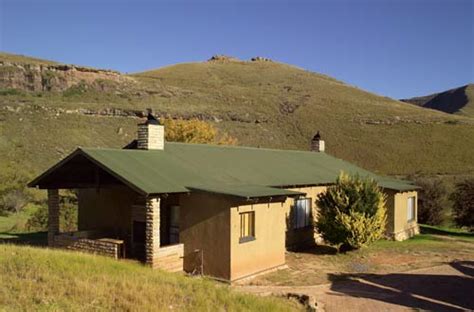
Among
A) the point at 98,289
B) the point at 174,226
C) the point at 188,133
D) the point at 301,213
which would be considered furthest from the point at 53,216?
the point at 188,133

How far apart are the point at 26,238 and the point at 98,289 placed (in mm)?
12639

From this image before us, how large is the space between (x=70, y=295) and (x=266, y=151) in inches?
634

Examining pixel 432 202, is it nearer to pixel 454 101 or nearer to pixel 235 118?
pixel 235 118

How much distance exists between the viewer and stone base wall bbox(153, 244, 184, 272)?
1506 cm

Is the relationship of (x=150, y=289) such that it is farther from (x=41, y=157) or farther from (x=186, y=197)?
(x=41, y=157)

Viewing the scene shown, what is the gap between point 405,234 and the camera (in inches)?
1047

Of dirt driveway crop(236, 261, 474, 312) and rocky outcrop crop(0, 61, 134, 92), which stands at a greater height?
rocky outcrop crop(0, 61, 134, 92)

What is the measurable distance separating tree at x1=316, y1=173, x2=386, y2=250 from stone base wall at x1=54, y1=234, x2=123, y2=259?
8.58 metres

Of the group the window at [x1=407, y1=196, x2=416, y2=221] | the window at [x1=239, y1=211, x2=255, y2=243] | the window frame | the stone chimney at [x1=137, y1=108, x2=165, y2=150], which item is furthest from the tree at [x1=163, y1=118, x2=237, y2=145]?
the window at [x1=239, y1=211, x2=255, y2=243]

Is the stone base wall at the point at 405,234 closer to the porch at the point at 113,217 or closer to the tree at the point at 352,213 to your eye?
the tree at the point at 352,213

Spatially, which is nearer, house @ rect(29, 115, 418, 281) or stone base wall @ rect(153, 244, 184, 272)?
stone base wall @ rect(153, 244, 184, 272)

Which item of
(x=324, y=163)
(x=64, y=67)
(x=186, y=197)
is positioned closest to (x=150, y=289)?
(x=186, y=197)

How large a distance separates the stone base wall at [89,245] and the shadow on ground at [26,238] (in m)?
2.78

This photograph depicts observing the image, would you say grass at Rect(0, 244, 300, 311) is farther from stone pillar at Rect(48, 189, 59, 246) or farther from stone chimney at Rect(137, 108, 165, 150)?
stone chimney at Rect(137, 108, 165, 150)
